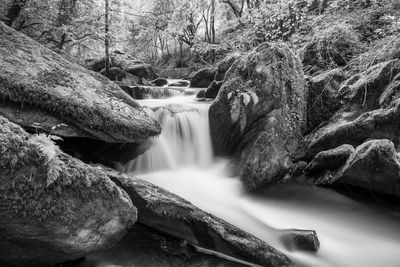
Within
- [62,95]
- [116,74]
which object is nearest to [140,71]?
[116,74]

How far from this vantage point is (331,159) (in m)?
6.09

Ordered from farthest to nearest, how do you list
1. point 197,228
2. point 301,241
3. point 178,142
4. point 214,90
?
point 214,90
point 178,142
point 301,241
point 197,228

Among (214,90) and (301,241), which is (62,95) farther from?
(214,90)

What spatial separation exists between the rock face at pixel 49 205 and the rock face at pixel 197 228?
24.8 inches

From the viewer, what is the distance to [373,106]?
6637 millimetres

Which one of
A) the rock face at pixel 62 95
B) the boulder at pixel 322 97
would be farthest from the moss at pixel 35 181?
the boulder at pixel 322 97

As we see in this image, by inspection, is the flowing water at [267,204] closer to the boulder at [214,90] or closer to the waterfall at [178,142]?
the waterfall at [178,142]

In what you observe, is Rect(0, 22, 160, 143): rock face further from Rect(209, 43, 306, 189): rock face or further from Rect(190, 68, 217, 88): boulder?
Rect(190, 68, 217, 88): boulder

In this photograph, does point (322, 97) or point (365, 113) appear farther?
point (322, 97)

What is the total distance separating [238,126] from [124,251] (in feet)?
13.4

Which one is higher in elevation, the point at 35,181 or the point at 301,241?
the point at 35,181

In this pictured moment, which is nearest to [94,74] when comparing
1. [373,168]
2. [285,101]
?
[285,101]

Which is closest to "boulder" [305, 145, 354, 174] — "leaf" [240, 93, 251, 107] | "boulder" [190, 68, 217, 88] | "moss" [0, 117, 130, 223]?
"leaf" [240, 93, 251, 107]

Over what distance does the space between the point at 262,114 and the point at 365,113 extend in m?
2.14
